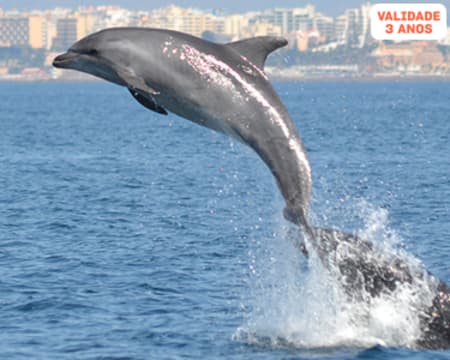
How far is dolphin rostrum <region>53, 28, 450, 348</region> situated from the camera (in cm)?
1520

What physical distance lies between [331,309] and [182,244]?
12372 mm

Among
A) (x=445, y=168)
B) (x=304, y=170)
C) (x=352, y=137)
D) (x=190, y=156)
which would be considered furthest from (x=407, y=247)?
(x=352, y=137)

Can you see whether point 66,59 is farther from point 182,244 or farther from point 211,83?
point 182,244

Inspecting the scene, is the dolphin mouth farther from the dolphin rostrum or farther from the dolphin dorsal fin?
the dolphin dorsal fin

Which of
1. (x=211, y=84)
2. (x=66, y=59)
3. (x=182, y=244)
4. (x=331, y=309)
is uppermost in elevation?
(x=66, y=59)

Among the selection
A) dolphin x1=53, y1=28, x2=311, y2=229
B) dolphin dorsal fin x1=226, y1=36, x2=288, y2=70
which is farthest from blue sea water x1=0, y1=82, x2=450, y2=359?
dolphin dorsal fin x1=226, y1=36, x2=288, y2=70

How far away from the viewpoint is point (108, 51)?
1525cm

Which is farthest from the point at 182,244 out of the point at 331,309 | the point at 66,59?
the point at 66,59

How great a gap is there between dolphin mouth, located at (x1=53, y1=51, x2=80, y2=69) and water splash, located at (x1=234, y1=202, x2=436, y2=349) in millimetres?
4004

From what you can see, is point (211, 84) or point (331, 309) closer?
point (211, 84)

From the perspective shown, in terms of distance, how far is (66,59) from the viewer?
15.6 metres

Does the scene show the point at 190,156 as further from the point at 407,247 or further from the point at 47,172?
the point at 407,247

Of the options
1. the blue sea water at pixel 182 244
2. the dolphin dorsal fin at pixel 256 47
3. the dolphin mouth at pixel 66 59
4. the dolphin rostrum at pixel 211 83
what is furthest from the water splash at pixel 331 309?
the dolphin mouth at pixel 66 59

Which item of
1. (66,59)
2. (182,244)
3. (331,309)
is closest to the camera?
(66,59)
